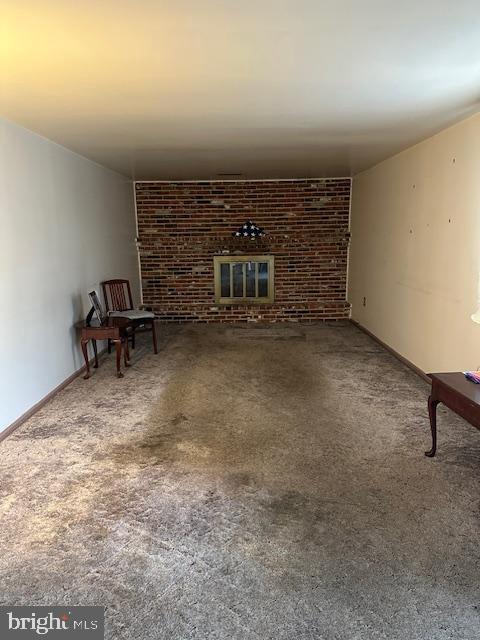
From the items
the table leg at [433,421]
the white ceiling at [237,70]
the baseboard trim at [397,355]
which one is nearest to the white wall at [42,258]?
the white ceiling at [237,70]

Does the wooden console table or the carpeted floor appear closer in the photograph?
the carpeted floor

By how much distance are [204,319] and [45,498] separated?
4.72m

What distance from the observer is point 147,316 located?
189 inches

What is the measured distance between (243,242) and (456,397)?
474cm

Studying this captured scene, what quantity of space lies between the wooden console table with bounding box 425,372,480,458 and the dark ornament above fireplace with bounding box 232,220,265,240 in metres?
4.37

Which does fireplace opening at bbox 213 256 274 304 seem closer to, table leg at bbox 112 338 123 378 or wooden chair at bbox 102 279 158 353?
wooden chair at bbox 102 279 158 353

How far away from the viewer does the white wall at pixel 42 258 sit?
9.98ft

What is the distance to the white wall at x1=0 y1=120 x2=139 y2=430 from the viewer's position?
3.04 metres

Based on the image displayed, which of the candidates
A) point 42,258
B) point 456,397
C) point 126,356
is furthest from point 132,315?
point 456,397

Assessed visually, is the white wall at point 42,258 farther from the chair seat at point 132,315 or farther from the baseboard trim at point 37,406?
the chair seat at point 132,315

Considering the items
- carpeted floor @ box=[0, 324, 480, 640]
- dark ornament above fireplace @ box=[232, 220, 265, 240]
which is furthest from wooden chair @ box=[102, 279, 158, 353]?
dark ornament above fireplace @ box=[232, 220, 265, 240]

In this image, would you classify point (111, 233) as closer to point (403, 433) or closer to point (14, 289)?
point (14, 289)

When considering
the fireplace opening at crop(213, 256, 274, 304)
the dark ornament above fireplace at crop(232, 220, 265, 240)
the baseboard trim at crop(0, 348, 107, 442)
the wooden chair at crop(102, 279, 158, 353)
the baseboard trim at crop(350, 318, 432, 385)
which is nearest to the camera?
the baseboard trim at crop(0, 348, 107, 442)

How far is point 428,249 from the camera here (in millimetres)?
3902
